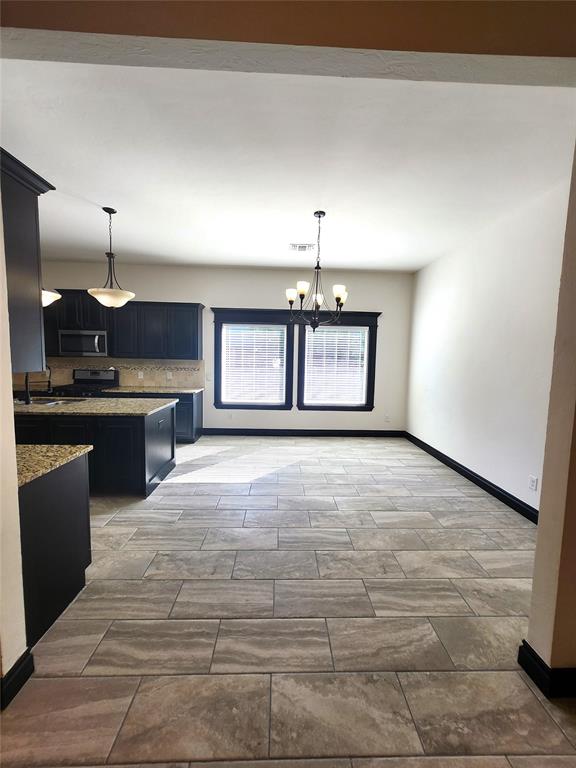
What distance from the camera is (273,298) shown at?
586cm

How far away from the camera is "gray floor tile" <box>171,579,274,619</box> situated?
1.84m

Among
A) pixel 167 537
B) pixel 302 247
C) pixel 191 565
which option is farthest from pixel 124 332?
pixel 191 565

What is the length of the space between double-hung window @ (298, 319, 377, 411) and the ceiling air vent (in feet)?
5.22

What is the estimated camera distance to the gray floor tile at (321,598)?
187 centimetres

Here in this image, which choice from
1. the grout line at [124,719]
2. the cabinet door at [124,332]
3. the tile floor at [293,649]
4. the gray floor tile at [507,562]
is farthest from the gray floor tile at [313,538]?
the cabinet door at [124,332]

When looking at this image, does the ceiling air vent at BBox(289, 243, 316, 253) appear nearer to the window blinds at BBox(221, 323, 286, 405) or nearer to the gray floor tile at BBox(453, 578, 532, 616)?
the window blinds at BBox(221, 323, 286, 405)

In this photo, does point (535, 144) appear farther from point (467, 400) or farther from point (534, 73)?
point (467, 400)

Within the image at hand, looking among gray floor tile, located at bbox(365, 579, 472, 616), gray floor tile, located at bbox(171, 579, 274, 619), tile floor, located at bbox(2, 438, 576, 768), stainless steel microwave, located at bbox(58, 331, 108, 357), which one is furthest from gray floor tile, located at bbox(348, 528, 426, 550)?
stainless steel microwave, located at bbox(58, 331, 108, 357)

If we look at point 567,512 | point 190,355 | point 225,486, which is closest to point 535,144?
point 567,512

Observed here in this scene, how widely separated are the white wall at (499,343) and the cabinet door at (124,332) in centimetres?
482

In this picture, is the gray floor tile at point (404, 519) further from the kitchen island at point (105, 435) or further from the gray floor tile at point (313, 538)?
the kitchen island at point (105, 435)

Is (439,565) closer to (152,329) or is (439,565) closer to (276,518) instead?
(276,518)

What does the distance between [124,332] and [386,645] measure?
549 centimetres

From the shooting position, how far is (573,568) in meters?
1.41
